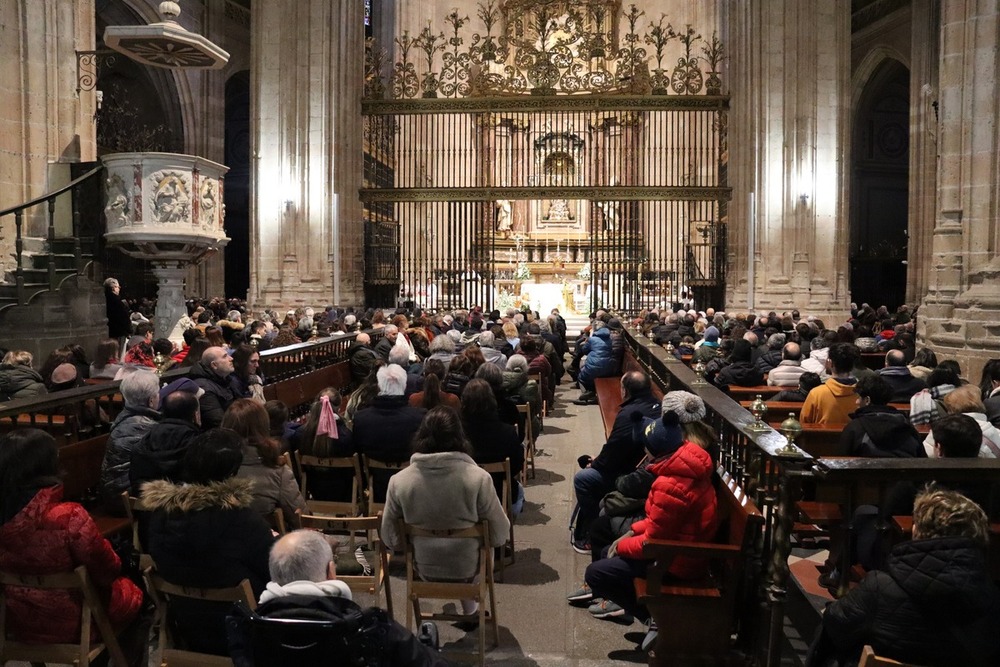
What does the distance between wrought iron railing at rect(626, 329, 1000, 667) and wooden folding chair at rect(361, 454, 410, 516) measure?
2.04 metres

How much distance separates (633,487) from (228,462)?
217cm

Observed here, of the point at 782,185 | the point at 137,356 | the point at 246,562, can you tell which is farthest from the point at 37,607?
the point at 782,185

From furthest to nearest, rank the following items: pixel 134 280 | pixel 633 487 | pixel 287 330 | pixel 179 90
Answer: pixel 179 90 < pixel 134 280 < pixel 287 330 < pixel 633 487

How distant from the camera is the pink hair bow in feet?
17.8

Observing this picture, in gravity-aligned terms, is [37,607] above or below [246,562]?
below

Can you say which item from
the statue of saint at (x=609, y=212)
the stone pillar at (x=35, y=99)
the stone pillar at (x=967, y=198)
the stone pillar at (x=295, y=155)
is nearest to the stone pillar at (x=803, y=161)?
the statue of saint at (x=609, y=212)

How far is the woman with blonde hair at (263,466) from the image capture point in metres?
4.38

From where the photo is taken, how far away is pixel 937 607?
2.75 metres

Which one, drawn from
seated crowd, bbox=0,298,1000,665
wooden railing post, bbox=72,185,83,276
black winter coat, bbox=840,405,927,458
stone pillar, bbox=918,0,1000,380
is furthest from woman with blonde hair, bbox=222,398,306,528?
stone pillar, bbox=918,0,1000,380

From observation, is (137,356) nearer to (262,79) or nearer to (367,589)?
(367,589)

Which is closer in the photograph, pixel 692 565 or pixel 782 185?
pixel 692 565

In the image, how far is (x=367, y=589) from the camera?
4.20 meters

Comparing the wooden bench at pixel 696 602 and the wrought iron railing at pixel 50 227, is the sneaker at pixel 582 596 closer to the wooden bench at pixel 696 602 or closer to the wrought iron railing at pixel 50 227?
the wooden bench at pixel 696 602

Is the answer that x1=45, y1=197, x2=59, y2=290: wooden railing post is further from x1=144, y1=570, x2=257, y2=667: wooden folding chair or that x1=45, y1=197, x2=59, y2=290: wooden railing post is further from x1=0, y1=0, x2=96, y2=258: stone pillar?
x1=144, y1=570, x2=257, y2=667: wooden folding chair
